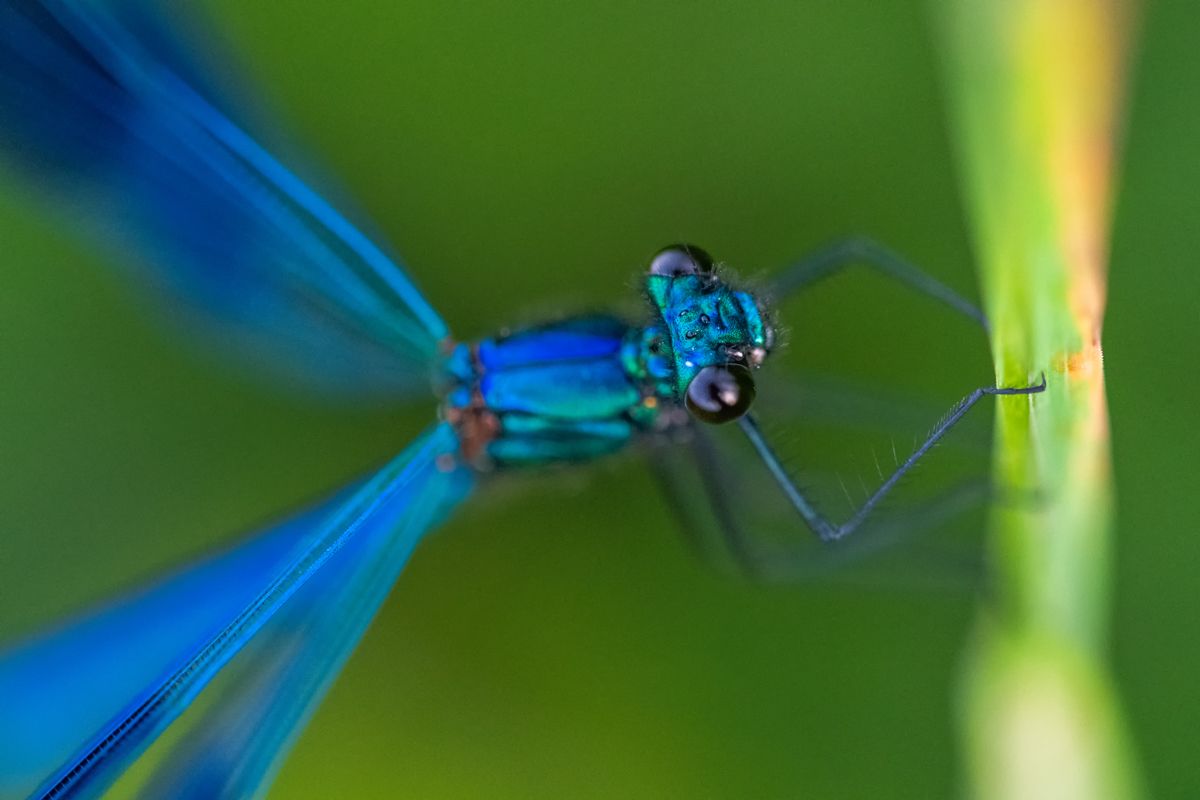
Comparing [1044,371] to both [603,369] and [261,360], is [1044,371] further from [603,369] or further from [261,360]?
[261,360]

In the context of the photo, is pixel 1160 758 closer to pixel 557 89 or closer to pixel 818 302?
pixel 818 302

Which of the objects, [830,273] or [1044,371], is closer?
[1044,371]

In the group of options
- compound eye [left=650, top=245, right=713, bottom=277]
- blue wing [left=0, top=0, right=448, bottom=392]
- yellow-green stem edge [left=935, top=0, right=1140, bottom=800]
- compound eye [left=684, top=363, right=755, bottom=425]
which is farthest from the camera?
blue wing [left=0, top=0, right=448, bottom=392]

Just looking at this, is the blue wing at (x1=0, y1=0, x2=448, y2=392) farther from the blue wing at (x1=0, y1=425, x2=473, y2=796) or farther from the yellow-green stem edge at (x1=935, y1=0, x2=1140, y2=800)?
the yellow-green stem edge at (x1=935, y1=0, x2=1140, y2=800)

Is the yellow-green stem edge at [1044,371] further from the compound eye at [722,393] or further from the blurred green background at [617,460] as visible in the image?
the compound eye at [722,393]

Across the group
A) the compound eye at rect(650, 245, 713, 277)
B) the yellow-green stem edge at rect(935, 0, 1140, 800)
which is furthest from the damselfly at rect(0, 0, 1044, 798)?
the yellow-green stem edge at rect(935, 0, 1140, 800)

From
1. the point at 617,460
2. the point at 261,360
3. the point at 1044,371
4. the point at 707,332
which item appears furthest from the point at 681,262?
the point at 261,360

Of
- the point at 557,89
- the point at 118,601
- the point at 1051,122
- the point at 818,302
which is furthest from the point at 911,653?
the point at 118,601
